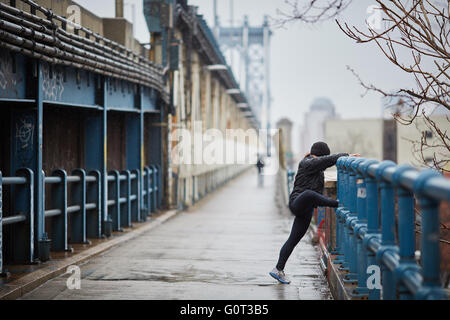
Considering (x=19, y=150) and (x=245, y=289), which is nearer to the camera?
(x=245, y=289)

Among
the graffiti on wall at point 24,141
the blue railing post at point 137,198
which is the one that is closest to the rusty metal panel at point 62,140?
the blue railing post at point 137,198

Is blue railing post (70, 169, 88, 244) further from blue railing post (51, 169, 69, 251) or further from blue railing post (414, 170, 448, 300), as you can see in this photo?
blue railing post (414, 170, 448, 300)

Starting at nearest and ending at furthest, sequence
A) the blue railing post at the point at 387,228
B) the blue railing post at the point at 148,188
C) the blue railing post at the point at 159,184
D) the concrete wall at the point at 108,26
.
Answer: the blue railing post at the point at 387,228, the concrete wall at the point at 108,26, the blue railing post at the point at 148,188, the blue railing post at the point at 159,184

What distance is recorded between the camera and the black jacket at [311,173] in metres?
8.09

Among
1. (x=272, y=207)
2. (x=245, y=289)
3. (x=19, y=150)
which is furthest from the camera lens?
(x=272, y=207)

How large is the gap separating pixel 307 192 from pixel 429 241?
458 centimetres

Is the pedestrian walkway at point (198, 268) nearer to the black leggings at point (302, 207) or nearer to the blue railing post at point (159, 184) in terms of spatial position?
the black leggings at point (302, 207)

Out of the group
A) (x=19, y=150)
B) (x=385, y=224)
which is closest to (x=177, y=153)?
(x=19, y=150)

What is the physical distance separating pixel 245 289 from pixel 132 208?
9348 mm

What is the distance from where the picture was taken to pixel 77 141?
566 inches

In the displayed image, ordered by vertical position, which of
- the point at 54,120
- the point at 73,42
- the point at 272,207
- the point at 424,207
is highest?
the point at 73,42

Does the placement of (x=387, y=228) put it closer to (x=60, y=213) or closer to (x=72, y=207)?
(x=60, y=213)

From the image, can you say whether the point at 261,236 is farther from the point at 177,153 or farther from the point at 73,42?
the point at 177,153

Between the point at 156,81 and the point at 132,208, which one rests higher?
the point at 156,81
